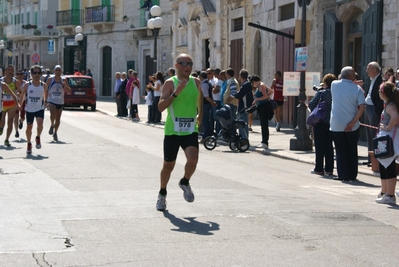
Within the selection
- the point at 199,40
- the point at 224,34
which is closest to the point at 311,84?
the point at 224,34

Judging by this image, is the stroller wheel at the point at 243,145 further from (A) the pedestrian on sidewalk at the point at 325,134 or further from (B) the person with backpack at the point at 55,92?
(A) the pedestrian on sidewalk at the point at 325,134

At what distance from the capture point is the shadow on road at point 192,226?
845 centimetres

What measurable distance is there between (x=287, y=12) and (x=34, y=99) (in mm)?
13026

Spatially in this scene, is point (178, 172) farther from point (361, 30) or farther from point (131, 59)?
point (131, 59)

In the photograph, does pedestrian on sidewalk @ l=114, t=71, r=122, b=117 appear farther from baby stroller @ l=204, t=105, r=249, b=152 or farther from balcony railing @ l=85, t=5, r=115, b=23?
balcony railing @ l=85, t=5, r=115, b=23

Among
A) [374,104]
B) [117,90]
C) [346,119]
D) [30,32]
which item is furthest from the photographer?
[30,32]

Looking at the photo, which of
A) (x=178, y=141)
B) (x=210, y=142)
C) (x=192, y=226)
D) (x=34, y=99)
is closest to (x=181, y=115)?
(x=178, y=141)

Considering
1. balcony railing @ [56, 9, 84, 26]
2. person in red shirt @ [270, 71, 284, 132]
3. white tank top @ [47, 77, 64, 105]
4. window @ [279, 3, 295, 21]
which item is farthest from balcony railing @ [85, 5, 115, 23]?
white tank top @ [47, 77, 64, 105]

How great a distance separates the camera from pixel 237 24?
33.3 meters

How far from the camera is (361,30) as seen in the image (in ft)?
73.0

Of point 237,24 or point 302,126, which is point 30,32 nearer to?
point 237,24

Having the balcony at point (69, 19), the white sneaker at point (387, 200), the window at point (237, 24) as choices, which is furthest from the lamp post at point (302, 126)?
the balcony at point (69, 19)

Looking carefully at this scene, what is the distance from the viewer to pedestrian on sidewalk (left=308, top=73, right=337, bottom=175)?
1423 centimetres

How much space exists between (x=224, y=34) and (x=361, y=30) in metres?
12.6
